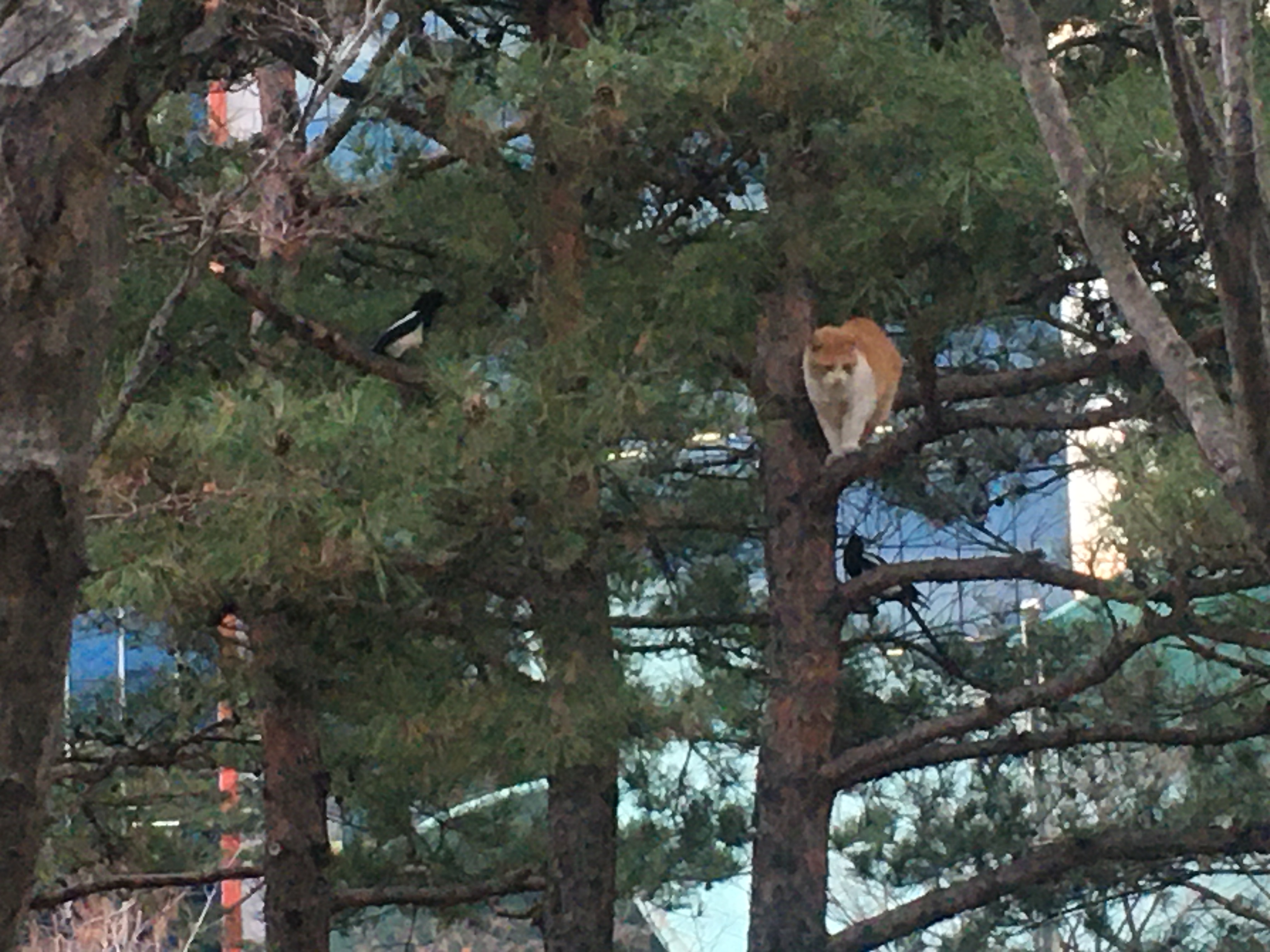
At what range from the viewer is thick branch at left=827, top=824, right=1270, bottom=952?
10.5ft

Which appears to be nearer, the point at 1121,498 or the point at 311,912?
the point at 1121,498

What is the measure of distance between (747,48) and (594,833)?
5.74ft

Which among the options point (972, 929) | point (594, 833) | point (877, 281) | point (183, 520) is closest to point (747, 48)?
point (877, 281)

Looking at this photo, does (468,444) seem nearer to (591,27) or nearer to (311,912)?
(591,27)

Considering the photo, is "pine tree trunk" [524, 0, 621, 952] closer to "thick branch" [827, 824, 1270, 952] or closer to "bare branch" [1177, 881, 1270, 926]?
"thick branch" [827, 824, 1270, 952]

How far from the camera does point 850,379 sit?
328 cm

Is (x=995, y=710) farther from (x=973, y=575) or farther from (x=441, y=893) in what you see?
(x=441, y=893)

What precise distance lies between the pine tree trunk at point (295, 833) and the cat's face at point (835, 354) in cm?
133

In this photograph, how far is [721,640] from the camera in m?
4.38

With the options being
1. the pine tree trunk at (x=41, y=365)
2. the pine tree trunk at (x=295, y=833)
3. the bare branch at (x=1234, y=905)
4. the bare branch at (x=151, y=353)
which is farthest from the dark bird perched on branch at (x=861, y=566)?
the pine tree trunk at (x=41, y=365)

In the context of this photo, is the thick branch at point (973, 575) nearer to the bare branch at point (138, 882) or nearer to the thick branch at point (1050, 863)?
the thick branch at point (1050, 863)

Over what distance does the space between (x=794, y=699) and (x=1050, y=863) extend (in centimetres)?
63

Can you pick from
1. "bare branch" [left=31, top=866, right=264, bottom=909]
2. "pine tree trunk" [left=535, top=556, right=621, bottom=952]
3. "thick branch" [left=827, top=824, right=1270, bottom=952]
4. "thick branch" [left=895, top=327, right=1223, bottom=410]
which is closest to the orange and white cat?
"thick branch" [left=895, top=327, right=1223, bottom=410]

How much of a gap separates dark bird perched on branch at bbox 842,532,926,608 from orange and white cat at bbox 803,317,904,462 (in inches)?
17.7
